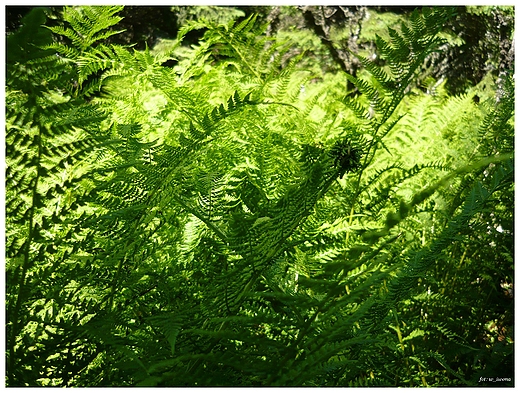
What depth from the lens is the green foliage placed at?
549 millimetres

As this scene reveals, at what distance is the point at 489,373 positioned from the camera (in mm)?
904

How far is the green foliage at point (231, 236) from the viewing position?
549 millimetres

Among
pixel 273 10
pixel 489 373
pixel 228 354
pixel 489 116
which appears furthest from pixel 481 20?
pixel 228 354

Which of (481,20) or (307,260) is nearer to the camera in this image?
(307,260)

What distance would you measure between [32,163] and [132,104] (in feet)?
2.25

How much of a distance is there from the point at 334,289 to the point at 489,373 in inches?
22.3

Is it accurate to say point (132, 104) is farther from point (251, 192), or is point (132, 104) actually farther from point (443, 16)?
point (443, 16)

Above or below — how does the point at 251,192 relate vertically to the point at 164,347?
above

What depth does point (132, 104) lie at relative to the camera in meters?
1.21

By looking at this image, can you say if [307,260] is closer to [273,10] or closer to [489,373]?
[489,373]

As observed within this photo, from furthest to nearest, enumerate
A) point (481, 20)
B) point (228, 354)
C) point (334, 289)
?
point (481, 20) < point (228, 354) < point (334, 289)

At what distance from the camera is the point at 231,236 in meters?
0.59

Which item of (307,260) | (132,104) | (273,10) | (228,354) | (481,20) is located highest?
(273,10)

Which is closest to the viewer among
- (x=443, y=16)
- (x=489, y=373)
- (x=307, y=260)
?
(x=443, y=16)
